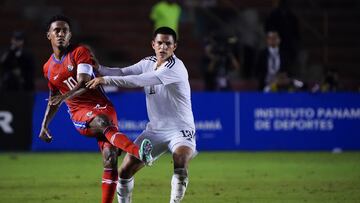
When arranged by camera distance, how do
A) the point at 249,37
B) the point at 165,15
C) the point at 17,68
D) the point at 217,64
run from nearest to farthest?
the point at 17,68, the point at 217,64, the point at 165,15, the point at 249,37

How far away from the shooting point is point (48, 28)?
1035cm

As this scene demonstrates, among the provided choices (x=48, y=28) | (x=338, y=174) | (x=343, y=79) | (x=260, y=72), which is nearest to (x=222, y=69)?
(x=260, y=72)

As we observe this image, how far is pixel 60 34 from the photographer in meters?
10.1

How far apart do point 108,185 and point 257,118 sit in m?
10.2

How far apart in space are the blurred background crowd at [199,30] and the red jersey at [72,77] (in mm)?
11638

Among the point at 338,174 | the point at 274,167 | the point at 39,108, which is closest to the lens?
the point at 338,174

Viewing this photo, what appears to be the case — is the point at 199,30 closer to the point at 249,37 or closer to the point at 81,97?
the point at 249,37

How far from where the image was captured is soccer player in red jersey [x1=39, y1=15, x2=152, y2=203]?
385 inches

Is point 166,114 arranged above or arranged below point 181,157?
above

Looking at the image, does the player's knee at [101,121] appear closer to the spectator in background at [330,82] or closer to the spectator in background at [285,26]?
the spectator in background at [285,26]

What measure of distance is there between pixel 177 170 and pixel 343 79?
14.5 m

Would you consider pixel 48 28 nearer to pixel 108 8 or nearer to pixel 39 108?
pixel 39 108

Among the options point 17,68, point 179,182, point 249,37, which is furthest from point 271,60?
point 179,182

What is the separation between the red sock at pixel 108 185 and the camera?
384 inches
